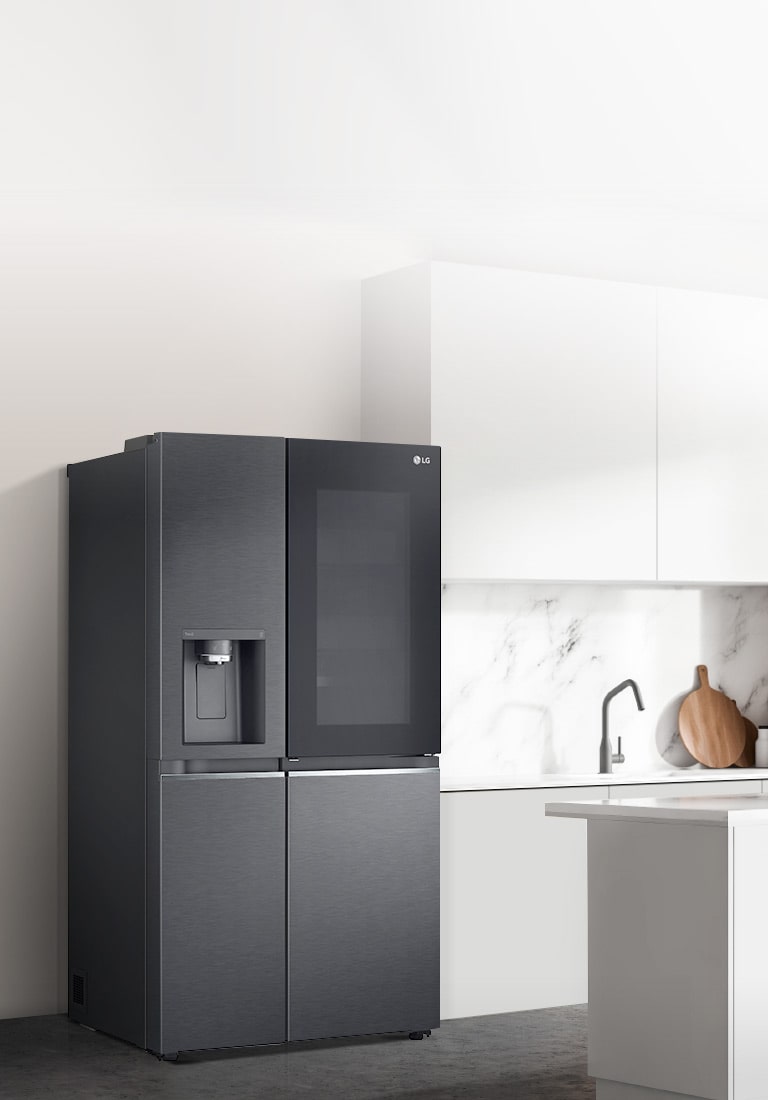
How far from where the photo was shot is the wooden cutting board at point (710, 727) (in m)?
5.87

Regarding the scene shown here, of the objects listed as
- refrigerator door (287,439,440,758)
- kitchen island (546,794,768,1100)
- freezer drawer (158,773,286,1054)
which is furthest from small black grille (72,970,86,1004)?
kitchen island (546,794,768,1100)

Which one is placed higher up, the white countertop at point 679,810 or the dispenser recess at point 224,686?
the dispenser recess at point 224,686

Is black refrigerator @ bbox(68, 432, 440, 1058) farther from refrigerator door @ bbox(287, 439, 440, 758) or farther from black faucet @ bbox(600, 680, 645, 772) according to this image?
black faucet @ bbox(600, 680, 645, 772)

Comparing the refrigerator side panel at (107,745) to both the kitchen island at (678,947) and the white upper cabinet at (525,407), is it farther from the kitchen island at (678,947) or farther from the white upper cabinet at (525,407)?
the kitchen island at (678,947)

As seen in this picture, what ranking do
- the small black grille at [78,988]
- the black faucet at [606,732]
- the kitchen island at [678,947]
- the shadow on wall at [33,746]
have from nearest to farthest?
the kitchen island at [678,947] < the small black grille at [78,988] < the shadow on wall at [33,746] < the black faucet at [606,732]

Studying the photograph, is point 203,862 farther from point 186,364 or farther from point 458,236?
point 458,236

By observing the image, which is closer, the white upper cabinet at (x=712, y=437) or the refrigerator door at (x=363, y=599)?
the refrigerator door at (x=363, y=599)

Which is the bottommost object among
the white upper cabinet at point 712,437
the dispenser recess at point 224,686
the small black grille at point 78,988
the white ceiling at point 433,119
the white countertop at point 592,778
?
the small black grille at point 78,988

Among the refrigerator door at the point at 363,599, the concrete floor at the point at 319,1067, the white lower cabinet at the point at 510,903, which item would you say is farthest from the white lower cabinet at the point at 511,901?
the refrigerator door at the point at 363,599

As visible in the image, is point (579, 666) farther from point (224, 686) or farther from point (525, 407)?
point (224, 686)

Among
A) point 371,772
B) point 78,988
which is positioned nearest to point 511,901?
point 371,772

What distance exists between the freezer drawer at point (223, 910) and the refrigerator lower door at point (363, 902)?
0.17 ft

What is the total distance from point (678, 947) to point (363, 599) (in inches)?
A: 53.6

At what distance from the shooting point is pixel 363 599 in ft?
15.3
